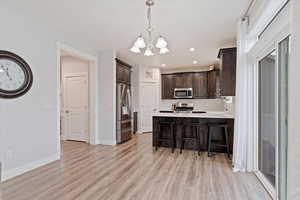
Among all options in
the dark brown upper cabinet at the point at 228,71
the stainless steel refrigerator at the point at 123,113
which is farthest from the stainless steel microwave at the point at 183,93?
the dark brown upper cabinet at the point at 228,71

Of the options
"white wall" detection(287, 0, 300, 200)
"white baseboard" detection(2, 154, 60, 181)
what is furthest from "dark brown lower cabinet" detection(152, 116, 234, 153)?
"white wall" detection(287, 0, 300, 200)

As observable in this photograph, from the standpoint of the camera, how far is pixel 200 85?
7410mm

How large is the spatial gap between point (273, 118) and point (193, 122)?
7.18ft

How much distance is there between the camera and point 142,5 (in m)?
2.82

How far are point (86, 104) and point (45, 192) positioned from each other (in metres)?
3.40

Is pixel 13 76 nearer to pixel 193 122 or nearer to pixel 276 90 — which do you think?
pixel 193 122

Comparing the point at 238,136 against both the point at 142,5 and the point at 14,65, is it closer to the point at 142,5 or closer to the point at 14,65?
the point at 142,5

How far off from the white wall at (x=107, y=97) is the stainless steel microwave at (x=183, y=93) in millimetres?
3194

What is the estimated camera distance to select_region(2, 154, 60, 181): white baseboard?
2.89 metres

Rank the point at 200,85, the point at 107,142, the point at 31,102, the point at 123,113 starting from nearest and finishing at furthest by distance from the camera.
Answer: the point at 31,102, the point at 107,142, the point at 123,113, the point at 200,85

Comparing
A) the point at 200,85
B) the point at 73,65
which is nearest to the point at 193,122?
the point at 200,85

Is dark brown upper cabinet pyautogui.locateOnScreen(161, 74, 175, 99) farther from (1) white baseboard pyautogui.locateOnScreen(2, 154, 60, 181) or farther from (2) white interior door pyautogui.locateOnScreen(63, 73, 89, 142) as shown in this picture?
(1) white baseboard pyautogui.locateOnScreen(2, 154, 60, 181)

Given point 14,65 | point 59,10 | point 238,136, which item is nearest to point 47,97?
point 14,65

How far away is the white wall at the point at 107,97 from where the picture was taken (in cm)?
528
